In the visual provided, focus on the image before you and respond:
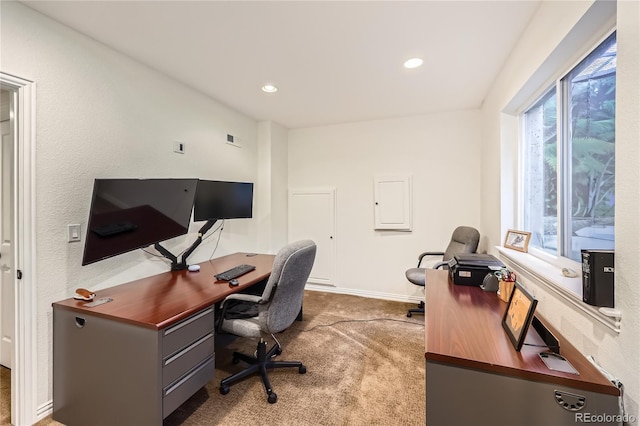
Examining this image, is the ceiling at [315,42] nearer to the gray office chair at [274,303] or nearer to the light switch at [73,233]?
the light switch at [73,233]

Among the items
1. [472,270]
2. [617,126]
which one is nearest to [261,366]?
[472,270]

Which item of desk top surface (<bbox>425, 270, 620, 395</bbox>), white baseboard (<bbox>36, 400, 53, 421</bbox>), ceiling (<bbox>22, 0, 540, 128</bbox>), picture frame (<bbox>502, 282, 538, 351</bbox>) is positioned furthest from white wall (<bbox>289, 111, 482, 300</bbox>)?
white baseboard (<bbox>36, 400, 53, 421</bbox>)

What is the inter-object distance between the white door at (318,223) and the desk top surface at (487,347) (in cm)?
258

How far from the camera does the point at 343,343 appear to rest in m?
2.58

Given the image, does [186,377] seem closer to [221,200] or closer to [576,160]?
[221,200]

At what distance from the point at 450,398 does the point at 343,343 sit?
68.6 inches

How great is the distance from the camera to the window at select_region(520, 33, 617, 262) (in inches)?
49.9

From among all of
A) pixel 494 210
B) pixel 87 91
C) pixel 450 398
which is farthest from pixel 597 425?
pixel 87 91

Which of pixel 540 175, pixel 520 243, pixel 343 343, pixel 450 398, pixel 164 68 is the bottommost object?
pixel 343 343

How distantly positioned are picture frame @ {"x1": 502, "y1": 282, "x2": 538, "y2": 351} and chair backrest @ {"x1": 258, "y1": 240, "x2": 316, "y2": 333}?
1.19m

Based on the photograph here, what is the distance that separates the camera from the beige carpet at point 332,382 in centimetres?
169

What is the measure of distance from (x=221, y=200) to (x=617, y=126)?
2736 millimetres

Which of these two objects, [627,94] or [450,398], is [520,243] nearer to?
[627,94]

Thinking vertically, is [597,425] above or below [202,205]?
below
